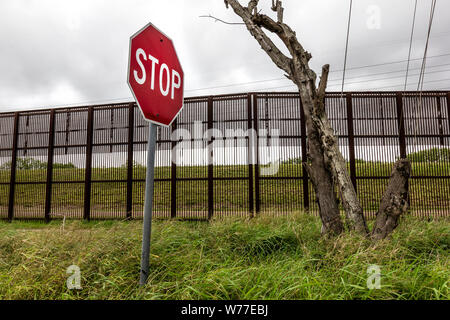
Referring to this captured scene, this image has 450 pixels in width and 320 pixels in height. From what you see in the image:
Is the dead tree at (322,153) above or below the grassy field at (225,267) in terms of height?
above

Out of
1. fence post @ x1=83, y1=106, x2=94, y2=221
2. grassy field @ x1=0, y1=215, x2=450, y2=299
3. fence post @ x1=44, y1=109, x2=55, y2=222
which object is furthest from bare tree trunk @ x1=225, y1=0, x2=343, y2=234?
fence post @ x1=44, y1=109, x2=55, y2=222

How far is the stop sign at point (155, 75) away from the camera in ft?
5.59

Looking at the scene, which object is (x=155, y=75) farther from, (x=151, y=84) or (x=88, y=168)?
(x=88, y=168)

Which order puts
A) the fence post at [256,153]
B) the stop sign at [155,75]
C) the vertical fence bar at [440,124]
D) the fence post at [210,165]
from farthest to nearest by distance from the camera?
the vertical fence bar at [440,124]
the fence post at [210,165]
the fence post at [256,153]
the stop sign at [155,75]

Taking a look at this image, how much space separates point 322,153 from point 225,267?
239 cm

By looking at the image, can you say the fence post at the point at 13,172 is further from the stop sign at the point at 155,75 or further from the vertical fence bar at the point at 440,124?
the vertical fence bar at the point at 440,124

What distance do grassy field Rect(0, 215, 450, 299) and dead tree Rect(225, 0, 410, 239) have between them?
0.39 metres

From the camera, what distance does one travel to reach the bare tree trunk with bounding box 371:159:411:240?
3.28m

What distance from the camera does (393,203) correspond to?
11.0 ft

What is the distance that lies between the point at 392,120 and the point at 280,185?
3.50 metres

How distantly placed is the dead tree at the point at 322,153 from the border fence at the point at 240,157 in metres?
2.33

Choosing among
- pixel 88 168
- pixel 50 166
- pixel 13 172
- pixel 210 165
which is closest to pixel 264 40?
pixel 210 165

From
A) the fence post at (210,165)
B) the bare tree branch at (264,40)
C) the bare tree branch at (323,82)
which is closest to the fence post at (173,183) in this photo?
the fence post at (210,165)

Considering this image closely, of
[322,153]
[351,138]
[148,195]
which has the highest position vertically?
[351,138]
